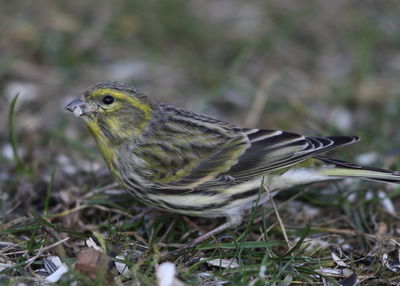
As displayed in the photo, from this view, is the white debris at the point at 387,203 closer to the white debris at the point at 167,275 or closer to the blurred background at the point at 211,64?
the blurred background at the point at 211,64

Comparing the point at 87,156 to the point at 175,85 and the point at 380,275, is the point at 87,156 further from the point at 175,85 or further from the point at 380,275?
the point at 380,275

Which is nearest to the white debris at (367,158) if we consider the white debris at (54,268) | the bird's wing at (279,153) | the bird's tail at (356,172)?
the bird's tail at (356,172)

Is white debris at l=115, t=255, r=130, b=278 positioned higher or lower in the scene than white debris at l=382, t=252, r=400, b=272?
higher

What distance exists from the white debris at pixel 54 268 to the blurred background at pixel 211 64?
1314mm

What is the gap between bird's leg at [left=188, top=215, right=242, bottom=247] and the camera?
3.74 metres

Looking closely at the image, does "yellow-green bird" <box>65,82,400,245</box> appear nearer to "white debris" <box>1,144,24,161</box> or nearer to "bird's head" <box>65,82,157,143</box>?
"bird's head" <box>65,82,157,143</box>

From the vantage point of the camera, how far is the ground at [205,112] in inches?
138

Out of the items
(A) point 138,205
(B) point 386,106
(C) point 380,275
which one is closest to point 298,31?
(B) point 386,106

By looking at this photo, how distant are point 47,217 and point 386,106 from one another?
3583 millimetres

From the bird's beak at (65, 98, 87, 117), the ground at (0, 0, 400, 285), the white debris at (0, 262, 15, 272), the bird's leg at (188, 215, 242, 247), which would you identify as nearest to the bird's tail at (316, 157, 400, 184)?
the ground at (0, 0, 400, 285)

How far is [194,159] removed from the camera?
12.6 ft

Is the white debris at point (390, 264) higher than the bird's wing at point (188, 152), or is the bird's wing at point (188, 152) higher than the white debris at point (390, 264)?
the bird's wing at point (188, 152)

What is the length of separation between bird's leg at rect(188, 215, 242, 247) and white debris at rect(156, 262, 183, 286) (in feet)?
1.73

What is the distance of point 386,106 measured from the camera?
5902 mm
